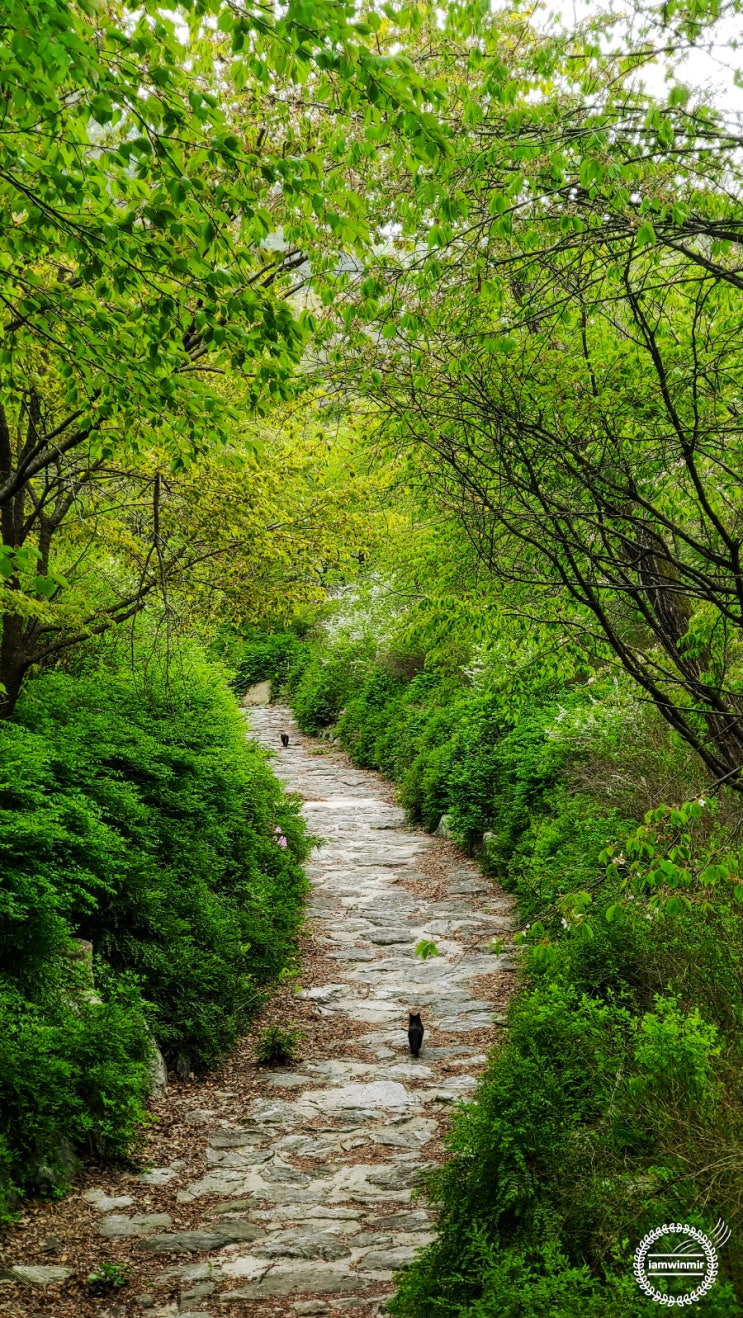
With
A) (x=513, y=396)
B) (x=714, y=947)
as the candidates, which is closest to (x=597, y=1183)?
(x=714, y=947)

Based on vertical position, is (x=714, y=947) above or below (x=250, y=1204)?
above

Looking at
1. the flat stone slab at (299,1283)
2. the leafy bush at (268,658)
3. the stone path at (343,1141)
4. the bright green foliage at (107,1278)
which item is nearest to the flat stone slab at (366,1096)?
the stone path at (343,1141)

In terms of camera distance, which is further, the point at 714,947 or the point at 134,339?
the point at 714,947

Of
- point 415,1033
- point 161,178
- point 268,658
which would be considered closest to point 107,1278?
point 415,1033

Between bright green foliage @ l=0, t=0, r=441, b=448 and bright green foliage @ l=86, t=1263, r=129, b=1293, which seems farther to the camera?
bright green foliage @ l=86, t=1263, r=129, b=1293

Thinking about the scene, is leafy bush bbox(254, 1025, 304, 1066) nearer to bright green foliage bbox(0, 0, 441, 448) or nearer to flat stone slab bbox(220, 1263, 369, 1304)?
flat stone slab bbox(220, 1263, 369, 1304)

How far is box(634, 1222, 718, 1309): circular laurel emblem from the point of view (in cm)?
321

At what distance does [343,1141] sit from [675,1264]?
323cm

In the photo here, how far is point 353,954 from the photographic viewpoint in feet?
31.7

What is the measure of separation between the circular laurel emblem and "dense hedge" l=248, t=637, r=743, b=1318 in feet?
0.17

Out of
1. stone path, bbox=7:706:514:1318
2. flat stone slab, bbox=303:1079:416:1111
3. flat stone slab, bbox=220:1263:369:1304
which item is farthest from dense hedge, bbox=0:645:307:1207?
flat stone slab, bbox=220:1263:369:1304

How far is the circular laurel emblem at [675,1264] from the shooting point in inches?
126

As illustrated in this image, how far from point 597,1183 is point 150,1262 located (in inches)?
92.0

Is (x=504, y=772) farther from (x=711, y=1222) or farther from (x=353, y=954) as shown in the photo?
(x=711, y=1222)
